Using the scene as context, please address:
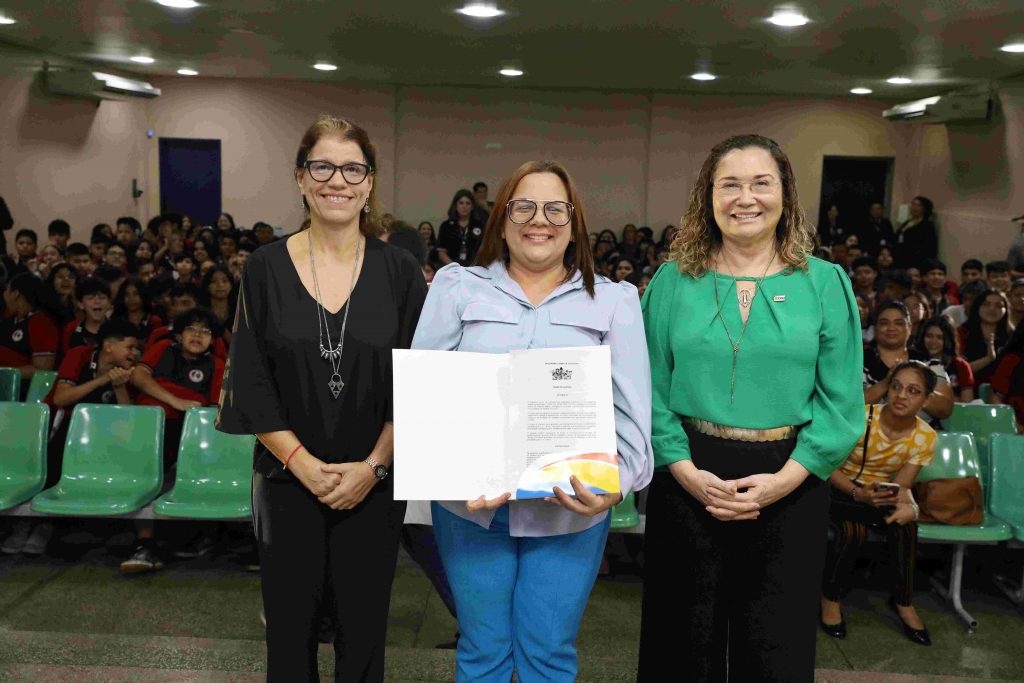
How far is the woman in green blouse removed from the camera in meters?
2.14

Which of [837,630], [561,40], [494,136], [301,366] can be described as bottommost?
[837,630]

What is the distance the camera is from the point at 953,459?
415cm

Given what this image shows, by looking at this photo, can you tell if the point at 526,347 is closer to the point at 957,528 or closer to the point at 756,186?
the point at 756,186

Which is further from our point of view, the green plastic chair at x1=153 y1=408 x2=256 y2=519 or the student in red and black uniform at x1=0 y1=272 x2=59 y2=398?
the student in red and black uniform at x1=0 y1=272 x2=59 y2=398

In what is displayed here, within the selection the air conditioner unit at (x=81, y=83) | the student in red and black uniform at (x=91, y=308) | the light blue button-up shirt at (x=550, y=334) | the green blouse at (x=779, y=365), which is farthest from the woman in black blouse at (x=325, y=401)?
the air conditioner unit at (x=81, y=83)

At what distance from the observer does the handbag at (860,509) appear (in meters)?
3.85

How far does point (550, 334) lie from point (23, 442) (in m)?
3.20

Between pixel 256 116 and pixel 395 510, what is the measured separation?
46.3 feet

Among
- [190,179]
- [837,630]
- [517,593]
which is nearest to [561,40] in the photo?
[837,630]

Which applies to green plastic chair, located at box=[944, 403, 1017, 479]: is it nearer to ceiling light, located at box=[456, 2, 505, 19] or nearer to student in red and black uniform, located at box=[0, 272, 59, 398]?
ceiling light, located at box=[456, 2, 505, 19]

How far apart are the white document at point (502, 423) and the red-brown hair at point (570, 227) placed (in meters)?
0.25

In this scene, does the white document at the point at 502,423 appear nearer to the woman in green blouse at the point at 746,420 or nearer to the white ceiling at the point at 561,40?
the woman in green blouse at the point at 746,420

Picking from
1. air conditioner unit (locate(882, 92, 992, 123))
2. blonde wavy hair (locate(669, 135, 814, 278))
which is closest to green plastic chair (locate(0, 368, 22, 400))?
blonde wavy hair (locate(669, 135, 814, 278))

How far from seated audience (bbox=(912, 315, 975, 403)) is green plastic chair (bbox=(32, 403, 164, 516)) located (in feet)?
13.7
